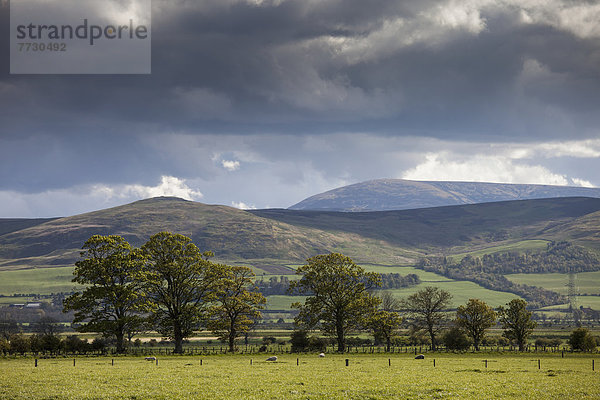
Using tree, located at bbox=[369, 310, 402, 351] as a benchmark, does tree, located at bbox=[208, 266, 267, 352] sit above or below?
above

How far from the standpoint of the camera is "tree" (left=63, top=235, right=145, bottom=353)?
80625mm

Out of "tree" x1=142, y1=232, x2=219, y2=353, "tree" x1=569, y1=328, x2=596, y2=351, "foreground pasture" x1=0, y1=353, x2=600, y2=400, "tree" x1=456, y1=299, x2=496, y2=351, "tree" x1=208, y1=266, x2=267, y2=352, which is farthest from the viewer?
"tree" x1=456, y1=299, x2=496, y2=351

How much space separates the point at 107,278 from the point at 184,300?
15145 millimetres

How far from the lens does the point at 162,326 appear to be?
87.7 m

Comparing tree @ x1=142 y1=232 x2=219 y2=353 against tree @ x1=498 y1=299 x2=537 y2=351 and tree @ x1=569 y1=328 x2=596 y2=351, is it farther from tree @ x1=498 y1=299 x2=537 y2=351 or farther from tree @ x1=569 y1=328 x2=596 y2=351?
tree @ x1=569 y1=328 x2=596 y2=351

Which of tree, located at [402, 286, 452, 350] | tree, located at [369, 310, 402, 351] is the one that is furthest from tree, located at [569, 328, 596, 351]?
tree, located at [369, 310, 402, 351]

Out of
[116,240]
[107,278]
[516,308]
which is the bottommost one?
[516,308]

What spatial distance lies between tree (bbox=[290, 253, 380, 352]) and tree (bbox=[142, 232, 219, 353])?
55.1 feet

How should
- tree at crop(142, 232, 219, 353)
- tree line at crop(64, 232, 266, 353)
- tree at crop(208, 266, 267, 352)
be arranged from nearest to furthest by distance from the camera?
tree line at crop(64, 232, 266, 353)
tree at crop(142, 232, 219, 353)
tree at crop(208, 266, 267, 352)

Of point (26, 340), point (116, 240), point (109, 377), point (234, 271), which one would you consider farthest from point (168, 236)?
point (109, 377)

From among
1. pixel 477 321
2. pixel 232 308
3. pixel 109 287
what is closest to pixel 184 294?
pixel 232 308

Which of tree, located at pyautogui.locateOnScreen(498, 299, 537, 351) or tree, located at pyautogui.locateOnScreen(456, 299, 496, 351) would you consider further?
tree, located at pyautogui.locateOnScreen(498, 299, 537, 351)

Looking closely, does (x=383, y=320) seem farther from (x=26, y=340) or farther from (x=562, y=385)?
(x=26, y=340)

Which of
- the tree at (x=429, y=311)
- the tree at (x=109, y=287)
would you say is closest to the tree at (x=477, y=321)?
the tree at (x=429, y=311)
